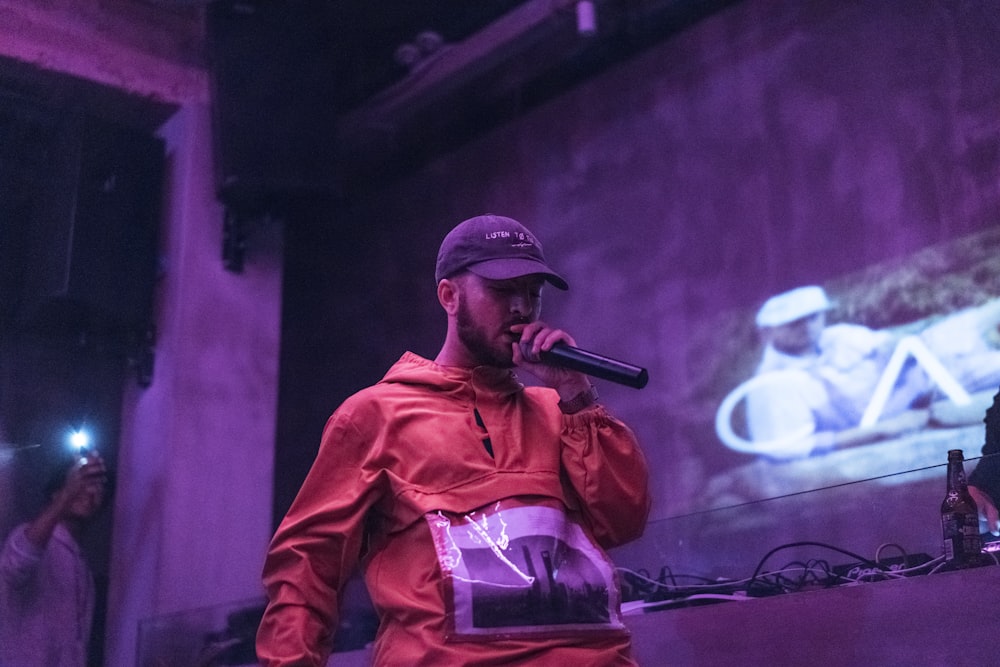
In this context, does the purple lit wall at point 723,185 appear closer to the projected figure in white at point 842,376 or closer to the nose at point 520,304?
the projected figure in white at point 842,376

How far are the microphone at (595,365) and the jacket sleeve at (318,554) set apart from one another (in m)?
0.31

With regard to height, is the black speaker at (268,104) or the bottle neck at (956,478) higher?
the black speaker at (268,104)

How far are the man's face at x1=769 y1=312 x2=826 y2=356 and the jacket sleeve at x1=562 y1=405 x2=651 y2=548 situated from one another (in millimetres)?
2190

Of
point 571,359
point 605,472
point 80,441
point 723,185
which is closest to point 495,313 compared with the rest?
point 571,359

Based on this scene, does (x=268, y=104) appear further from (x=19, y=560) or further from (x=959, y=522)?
(x=959, y=522)

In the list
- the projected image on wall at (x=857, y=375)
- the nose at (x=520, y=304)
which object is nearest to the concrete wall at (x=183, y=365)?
the projected image on wall at (x=857, y=375)

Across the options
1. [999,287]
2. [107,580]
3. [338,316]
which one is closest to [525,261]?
[999,287]

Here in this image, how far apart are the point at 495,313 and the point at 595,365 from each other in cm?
22

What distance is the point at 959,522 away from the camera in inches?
84.1

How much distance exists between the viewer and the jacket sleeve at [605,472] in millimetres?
1617

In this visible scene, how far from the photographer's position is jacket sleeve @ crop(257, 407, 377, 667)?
4.98 ft

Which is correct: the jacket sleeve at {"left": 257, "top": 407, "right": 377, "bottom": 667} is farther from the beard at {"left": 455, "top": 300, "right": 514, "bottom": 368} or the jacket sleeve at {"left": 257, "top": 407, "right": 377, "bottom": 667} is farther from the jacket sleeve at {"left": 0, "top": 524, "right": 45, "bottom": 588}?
the jacket sleeve at {"left": 0, "top": 524, "right": 45, "bottom": 588}

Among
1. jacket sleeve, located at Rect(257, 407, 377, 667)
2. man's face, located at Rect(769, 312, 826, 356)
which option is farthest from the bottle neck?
man's face, located at Rect(769, 312, 826, 356)

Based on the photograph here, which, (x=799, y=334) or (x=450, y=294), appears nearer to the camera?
(x=450, y=294)
